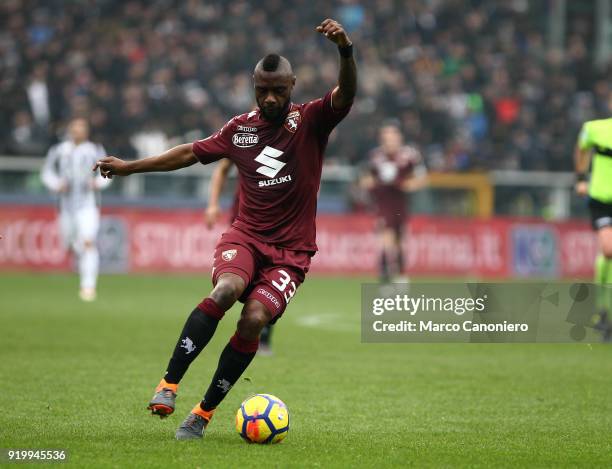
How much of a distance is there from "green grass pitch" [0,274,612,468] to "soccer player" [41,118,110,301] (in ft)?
5.66

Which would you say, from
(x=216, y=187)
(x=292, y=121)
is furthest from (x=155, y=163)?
(x=216, y=187)

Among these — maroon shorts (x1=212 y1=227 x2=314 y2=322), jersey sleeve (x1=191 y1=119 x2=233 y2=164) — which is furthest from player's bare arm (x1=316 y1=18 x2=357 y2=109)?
maroon shorts (x1=212 y1=227 x2=314 y2=322)

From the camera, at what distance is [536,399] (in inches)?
326

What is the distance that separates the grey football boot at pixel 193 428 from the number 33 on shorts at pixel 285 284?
816 mm

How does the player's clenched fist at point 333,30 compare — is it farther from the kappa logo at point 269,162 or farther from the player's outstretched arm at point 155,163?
the player's outstretched arm at point 155,163

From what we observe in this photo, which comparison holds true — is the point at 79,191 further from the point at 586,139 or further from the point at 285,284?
the point at 285,284

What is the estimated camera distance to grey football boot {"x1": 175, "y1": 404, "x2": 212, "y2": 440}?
6.23 meters

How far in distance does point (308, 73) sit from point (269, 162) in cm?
1777

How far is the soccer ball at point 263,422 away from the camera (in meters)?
6.17

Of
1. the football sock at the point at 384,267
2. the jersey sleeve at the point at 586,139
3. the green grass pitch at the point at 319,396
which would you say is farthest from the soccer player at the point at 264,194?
the football sock at the point at 384,267

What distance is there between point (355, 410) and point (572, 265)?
17408mm

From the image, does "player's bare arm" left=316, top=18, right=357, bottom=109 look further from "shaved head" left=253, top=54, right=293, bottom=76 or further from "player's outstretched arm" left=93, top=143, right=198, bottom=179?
"player's outstretched arm" left=93, top=143, right=198, bottom=179

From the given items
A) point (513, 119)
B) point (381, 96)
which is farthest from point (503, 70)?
point (381, 96)

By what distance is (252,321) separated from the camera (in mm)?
6215
